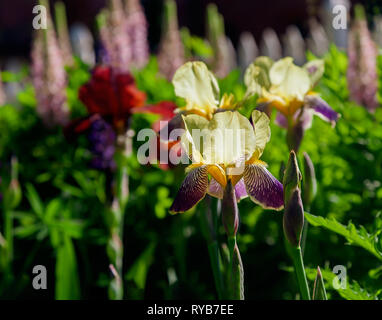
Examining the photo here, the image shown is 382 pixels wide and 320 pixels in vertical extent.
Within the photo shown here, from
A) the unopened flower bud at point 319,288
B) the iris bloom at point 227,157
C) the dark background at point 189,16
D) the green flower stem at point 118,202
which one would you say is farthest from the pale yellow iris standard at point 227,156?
the dark background at point 189,16

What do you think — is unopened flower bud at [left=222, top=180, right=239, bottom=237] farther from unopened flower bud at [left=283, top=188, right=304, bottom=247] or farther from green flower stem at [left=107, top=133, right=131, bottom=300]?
green flower stem at [left=107, top=133, right=131, bottom=300]

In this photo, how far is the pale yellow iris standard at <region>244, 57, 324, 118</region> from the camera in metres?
1.06

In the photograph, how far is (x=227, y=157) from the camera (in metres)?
0.81

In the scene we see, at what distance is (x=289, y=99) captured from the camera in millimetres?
1077

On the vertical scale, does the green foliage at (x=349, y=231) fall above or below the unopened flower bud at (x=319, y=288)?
above

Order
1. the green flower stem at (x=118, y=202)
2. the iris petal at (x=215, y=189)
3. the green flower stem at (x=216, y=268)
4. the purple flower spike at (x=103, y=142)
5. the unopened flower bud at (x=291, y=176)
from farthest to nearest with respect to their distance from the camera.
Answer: the purple flower spike at (x=103, y=142) → the green flower stem at (x=118, y=202) → the green flower stem at (x=216, y=268) → the iris petal at (x=215, y=189) → the unopened flower bud at (x=291, y=176)

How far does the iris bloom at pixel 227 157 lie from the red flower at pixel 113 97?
611mm

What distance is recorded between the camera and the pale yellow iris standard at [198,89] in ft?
3.28

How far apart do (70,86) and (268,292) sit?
1.38 m

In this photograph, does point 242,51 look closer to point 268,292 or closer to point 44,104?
point 44,104

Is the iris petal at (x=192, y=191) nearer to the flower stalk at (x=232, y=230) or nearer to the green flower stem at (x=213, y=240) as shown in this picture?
the flower stalk at (x=232, y=230)

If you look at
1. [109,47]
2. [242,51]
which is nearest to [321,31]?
[242,51]

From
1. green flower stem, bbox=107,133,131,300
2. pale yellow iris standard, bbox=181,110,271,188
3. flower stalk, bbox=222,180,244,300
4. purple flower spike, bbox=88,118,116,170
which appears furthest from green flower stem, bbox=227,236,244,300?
purple flower spike, bbox=88,118,116,170

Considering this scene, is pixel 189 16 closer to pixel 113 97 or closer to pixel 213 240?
pixel 113 97
